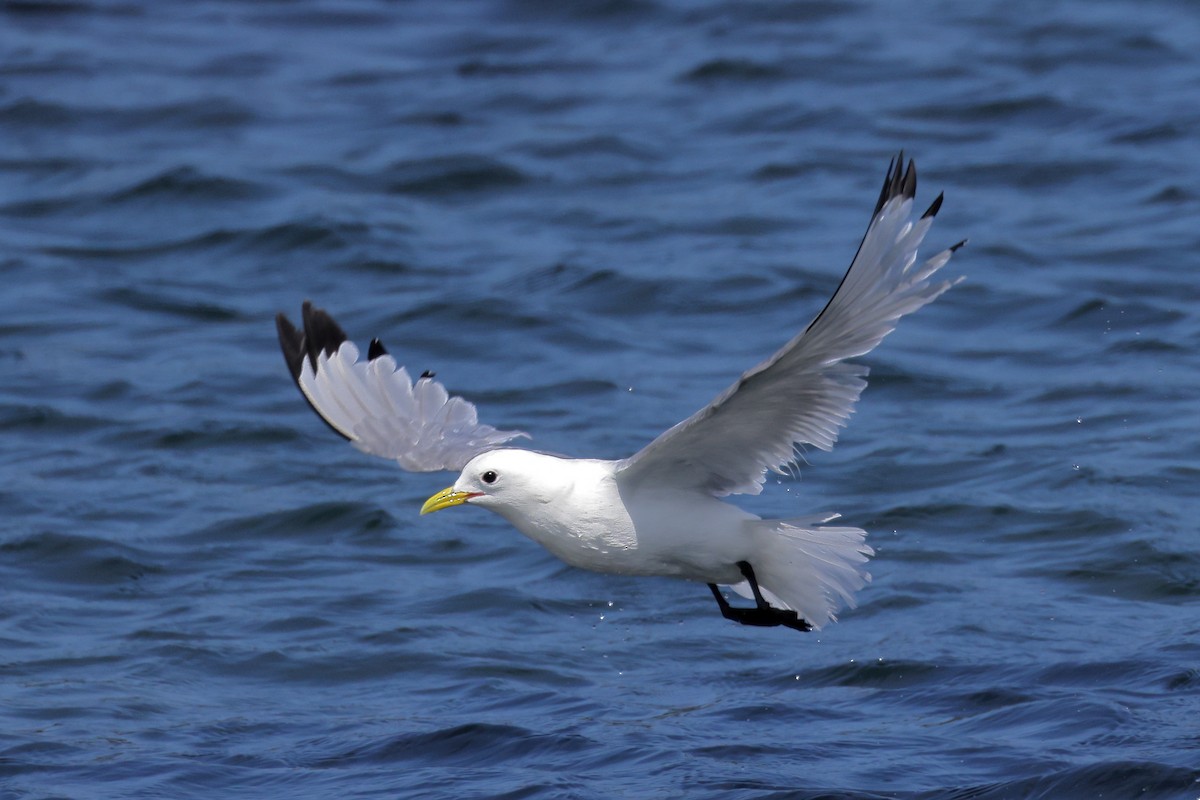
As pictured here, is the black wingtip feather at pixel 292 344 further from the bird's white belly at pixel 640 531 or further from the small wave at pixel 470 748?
the bird's white belly at pixel 640 531

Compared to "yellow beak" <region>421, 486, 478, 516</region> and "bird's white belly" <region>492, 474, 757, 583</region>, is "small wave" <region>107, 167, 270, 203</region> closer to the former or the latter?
"yellow beak" <region>421, 486, 478, 516</region>

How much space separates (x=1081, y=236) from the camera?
548 inches

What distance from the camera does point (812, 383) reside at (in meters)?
6.20

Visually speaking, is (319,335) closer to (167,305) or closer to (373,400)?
(373,400)

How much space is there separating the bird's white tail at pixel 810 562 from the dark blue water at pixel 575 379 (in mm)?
787

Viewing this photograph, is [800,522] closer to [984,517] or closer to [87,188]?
[984,517]

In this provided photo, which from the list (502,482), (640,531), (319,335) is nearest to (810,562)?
(640,531)

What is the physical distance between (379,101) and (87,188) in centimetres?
272

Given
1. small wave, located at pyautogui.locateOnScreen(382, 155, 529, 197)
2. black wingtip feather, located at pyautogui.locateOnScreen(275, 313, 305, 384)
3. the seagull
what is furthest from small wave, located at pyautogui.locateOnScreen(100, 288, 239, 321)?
the seagull

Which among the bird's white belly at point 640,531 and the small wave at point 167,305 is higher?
the bird's white belly at point 640,531

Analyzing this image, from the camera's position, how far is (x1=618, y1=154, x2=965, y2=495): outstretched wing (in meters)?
5.66

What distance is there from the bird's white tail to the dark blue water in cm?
79

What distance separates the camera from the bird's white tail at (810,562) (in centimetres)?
682

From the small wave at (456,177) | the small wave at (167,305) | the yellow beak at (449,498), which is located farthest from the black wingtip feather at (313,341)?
→ the small wave at (456,177)
